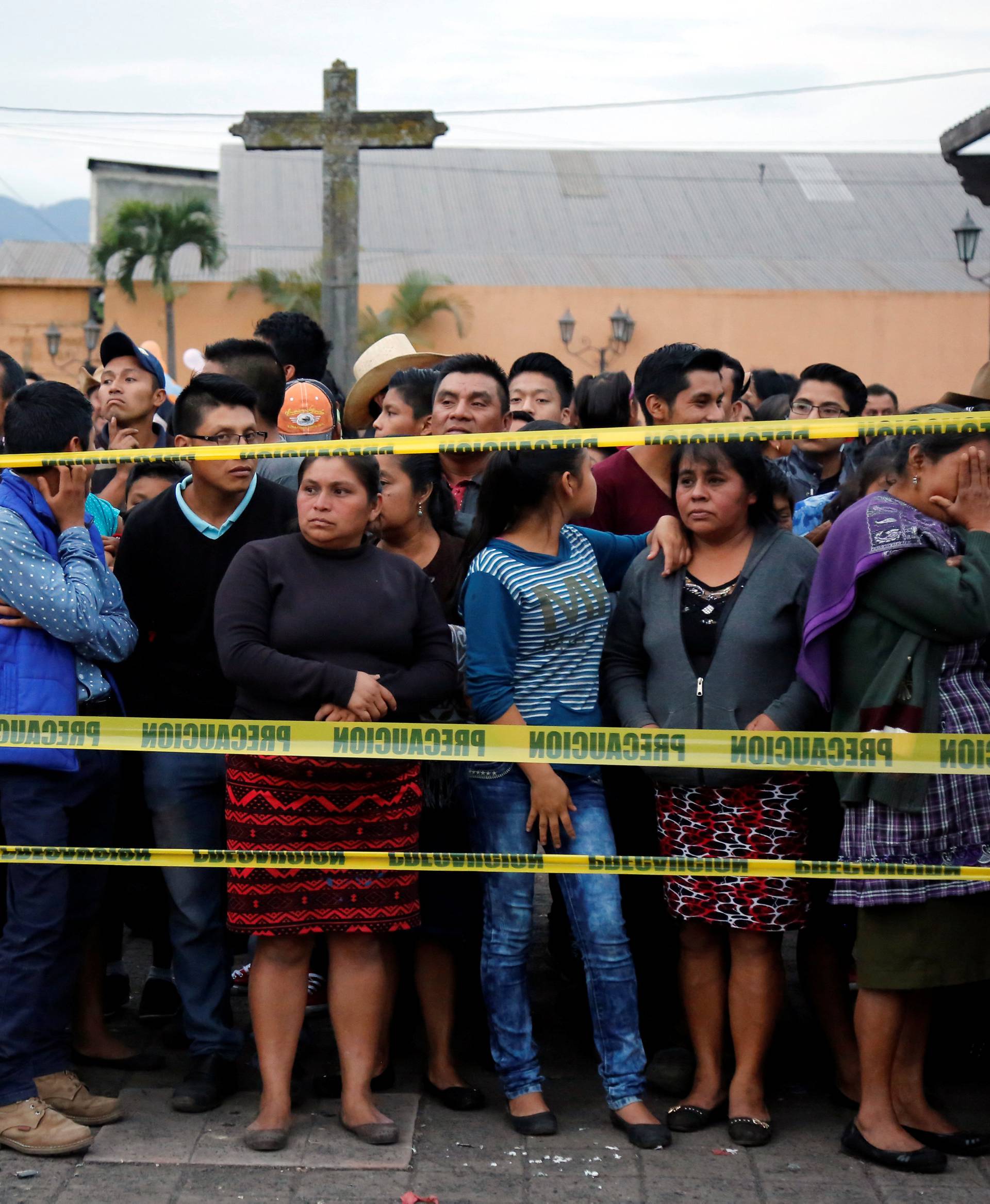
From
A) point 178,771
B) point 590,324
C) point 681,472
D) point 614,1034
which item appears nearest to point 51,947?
point 178,771

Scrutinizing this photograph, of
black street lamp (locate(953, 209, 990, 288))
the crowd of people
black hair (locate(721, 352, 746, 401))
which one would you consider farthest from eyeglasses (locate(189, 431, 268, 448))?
black street lamp (locate(953, 209, 990, 288))

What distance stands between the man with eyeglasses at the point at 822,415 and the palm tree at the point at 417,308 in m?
24.5

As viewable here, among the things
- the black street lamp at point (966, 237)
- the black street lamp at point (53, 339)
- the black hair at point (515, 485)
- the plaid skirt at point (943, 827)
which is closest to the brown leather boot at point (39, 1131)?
the black hair at point (515, 485)

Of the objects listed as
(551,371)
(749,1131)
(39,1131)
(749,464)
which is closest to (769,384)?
(551,371)

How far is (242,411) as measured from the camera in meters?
4.32

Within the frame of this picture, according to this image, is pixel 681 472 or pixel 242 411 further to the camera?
pixel 242 411

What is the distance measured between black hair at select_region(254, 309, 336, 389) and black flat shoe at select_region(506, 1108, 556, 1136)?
3452 millimetres

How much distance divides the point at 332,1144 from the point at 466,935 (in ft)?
2.25

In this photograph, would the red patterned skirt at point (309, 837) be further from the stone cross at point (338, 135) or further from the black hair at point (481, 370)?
the stone cross at point (338, 135)

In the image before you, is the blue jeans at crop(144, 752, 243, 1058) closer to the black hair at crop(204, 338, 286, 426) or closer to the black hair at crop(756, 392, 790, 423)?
the black hair at crop(204, 338, 286, 426)

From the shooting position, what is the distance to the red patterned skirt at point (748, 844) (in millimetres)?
3809

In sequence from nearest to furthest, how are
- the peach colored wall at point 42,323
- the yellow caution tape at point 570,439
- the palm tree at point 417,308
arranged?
the yellow caution tape at point 570,439
the palm tree at point 417,308
the peach colored wall at point 42,323

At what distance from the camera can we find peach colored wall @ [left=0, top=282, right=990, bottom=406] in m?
30.8

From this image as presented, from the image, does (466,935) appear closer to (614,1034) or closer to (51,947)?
(614,1034)
